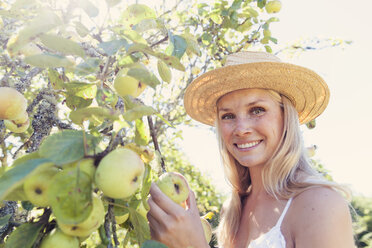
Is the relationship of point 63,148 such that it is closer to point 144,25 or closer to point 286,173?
point 144,25

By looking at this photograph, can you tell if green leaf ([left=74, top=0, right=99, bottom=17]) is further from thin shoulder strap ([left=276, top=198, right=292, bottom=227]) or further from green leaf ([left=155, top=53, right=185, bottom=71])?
thin shoulder strap ([left=276, top=198, right=292, bottom=227])

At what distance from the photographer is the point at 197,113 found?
92.8 inches

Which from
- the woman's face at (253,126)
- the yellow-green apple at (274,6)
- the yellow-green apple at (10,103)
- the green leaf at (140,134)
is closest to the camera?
the green leaf at (140,134)

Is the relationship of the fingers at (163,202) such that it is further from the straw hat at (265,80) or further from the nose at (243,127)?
the straw hat at (265,80)

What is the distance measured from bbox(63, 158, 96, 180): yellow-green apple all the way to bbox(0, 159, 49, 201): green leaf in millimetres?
59

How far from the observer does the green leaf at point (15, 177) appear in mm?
642

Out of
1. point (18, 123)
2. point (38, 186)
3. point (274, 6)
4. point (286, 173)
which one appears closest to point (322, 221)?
point (286, 173)

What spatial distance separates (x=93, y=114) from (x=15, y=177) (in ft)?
0.72

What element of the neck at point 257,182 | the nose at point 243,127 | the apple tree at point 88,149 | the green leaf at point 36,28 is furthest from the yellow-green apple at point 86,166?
the neck at point 257,182

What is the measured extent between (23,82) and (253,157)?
1.21m

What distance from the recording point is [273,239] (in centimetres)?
150

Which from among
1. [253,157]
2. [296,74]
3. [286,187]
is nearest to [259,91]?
[296,74]

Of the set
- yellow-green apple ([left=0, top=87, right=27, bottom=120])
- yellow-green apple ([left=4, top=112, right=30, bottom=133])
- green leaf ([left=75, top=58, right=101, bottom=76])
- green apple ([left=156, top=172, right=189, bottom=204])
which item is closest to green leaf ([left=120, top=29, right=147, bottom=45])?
green leaf ([left=75, top=58, right=101, bottom=76])

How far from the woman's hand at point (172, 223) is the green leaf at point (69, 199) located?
1.46 ft
